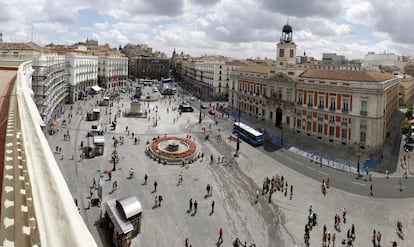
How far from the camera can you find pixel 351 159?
41531 millimetres

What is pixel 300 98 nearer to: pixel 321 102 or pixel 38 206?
pixel 321 102

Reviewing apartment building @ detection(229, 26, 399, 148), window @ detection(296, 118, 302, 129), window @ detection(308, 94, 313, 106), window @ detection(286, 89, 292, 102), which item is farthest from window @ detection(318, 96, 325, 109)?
window @ detection(286, 89, 292, 102)

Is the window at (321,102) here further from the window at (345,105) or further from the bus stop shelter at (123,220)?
the bus stop shelter at (123,220)

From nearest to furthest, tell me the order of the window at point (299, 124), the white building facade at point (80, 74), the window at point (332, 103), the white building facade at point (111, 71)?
the window at point (332, 103) → the window at point (299, 124) → the white building facade at point (80, 74) → the white building facade at point (111, 71)

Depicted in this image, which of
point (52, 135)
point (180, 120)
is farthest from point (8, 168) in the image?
point (180, 120)

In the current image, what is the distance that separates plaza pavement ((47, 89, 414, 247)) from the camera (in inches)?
909

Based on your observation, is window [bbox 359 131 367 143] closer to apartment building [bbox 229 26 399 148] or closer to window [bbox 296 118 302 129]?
apartment building [bbox 229 26 399 148]

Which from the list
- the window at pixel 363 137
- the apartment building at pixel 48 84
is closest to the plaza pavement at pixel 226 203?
the apartment building at pixel 48 84

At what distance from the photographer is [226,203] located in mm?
28156

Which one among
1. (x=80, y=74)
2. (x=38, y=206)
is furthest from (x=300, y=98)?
(x=80, y=74)

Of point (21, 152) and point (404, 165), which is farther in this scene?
point (404, 165)

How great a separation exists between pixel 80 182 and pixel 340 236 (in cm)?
2339

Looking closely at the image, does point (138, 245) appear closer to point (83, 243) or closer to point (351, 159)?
point (83, 243)

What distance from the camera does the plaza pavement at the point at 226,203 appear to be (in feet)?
75.8
